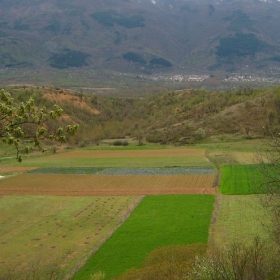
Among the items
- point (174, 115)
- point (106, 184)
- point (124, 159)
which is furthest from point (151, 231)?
point (174, 115)

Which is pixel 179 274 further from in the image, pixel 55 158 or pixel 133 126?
pixel 133 126

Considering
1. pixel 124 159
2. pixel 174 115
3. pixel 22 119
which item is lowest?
pixel 124 159

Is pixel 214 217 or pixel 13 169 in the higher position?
pixel 214 217

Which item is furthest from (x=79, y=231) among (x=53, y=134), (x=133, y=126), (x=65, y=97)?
(x=65, y=97)

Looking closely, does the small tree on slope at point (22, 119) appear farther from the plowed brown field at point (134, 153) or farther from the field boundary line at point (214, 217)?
the plowed brown field at point (134, 153)

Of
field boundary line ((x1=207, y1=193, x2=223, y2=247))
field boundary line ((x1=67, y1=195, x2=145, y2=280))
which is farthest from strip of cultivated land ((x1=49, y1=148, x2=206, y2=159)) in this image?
field boundary line ((x1=67, y1=195, x2=145, y2=280))

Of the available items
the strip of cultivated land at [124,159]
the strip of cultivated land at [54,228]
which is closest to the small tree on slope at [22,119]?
the strip of cultivated land at [54,228]

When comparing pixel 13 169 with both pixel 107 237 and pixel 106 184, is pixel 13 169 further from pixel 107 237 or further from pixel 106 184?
pixel 107 237
